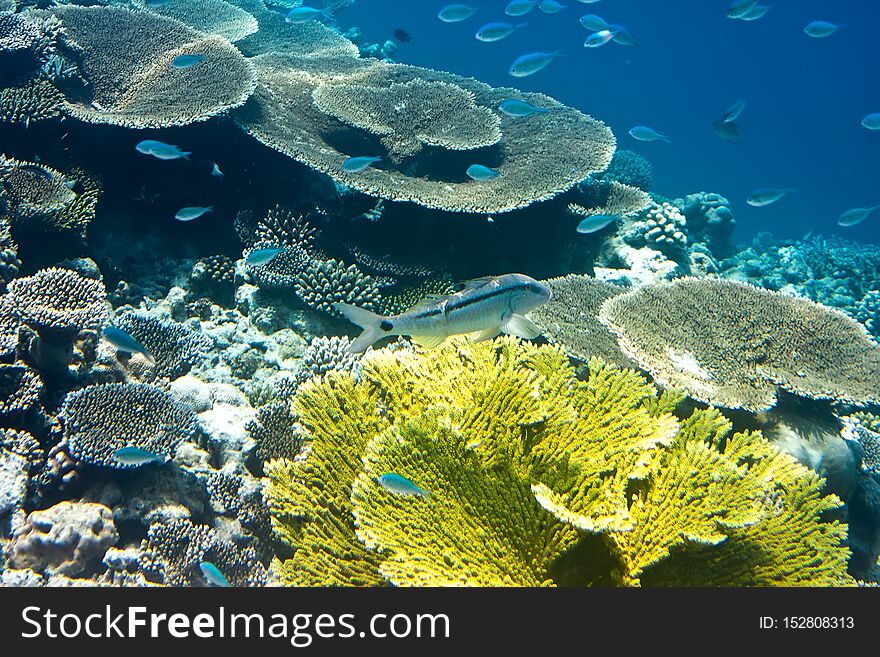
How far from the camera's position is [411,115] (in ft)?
22.3

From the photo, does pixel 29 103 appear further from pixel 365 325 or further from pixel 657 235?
pixel 657 235

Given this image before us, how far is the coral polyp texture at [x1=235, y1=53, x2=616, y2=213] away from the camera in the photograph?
5766mm

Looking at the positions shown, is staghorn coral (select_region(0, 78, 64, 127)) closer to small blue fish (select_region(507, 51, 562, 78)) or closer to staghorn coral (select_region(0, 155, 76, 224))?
staghorn coral (select_region(0, 155, 76, 224))

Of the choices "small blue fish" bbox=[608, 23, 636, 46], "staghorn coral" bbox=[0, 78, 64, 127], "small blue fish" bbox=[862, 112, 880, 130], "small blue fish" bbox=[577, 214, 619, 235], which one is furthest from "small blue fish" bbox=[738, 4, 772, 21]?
"staghorn coral" bbox=[0, 78, 64, 127]

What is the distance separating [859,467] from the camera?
15.4ft

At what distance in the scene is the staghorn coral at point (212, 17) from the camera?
30.2 ft

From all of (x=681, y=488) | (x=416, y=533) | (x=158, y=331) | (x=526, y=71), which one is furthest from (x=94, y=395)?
(x=526, y=71)

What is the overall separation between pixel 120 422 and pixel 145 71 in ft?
18.0

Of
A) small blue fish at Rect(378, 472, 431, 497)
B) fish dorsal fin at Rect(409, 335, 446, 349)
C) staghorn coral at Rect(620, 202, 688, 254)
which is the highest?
fish dorsal fin at Rect(409, 335, 446, 349)

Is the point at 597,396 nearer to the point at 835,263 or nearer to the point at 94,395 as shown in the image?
the point at 94,395

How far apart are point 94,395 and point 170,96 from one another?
14.0ft

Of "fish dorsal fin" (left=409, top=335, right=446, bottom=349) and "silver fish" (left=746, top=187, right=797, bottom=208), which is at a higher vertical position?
"fish dorsal fin" (left=409, top=335, right=446, bottom=349)

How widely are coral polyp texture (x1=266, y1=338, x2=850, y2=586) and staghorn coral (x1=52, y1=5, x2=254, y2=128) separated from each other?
14.7 ft

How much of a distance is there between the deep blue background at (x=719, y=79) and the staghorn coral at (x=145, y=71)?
58.2 meters
